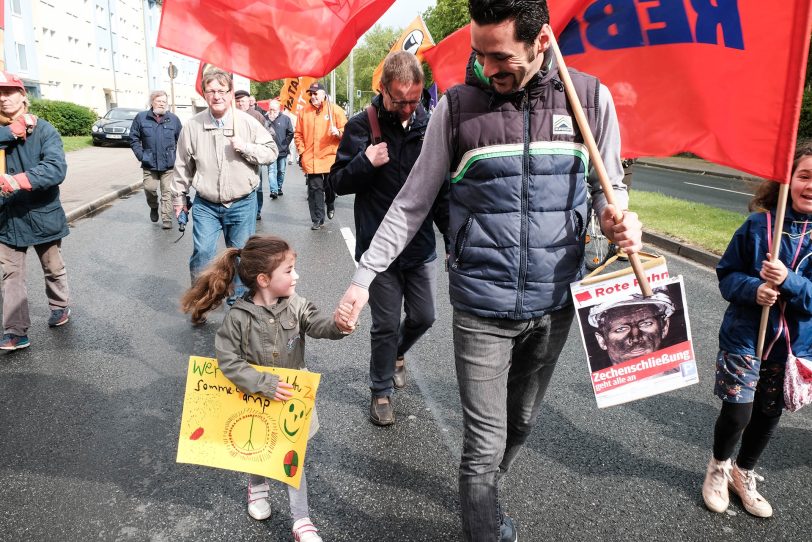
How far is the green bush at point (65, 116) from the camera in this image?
29236 millimetres

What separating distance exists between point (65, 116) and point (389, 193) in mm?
32713

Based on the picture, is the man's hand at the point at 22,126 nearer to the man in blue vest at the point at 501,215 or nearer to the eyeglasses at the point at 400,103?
the eyeglasses at the point at 400,103

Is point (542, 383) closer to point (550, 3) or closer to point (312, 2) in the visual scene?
point (550, 3)

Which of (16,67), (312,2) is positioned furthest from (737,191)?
(16,67)

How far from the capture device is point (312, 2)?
3.44m

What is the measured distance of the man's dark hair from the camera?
1.95 meters

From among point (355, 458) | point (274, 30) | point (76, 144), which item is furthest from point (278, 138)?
point (76, 144)

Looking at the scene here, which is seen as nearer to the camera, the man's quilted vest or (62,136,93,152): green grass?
the man's quilted vest

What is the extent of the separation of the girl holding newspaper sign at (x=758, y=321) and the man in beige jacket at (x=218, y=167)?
353 cm

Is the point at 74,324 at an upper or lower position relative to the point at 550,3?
lower

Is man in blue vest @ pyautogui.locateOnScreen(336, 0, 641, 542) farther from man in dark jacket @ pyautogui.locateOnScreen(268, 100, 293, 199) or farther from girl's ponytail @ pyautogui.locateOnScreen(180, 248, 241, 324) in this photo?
man in dark jacket @ pyautogui.locateOnScreen(268, 100, 293, 199)

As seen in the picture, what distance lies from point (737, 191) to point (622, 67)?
16.4 meters

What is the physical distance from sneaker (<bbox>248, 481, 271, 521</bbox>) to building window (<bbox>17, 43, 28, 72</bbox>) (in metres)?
41.2

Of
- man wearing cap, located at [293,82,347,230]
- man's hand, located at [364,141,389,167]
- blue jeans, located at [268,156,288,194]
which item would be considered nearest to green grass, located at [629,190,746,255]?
man wearing cap, located at [293,82,347,230]
